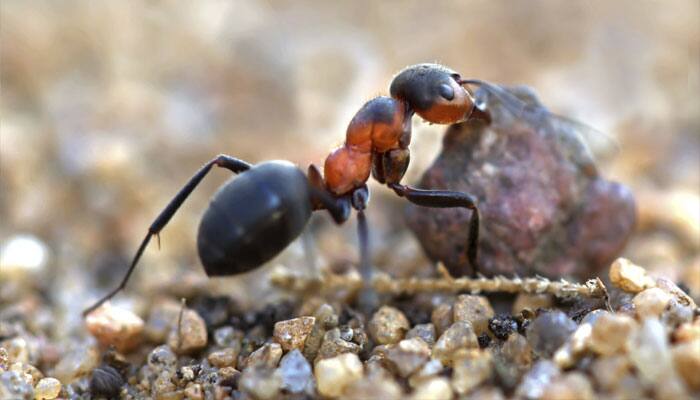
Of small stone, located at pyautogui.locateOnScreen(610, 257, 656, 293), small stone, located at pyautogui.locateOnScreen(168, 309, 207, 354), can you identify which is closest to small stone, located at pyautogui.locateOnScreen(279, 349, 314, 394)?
small stone, located at pyautogui.locateOnScreen(168, 309, 207, 354)

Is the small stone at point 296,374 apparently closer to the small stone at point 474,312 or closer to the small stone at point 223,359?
the small stone at point 223,359

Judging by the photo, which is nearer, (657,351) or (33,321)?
(657,351)

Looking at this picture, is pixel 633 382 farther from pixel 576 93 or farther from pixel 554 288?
pixel 576 93

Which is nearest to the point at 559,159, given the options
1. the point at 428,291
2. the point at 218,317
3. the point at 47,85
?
the point at 428,291

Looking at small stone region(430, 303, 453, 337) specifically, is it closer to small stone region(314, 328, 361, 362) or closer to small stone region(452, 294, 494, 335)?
small stone region(452, 294, 494, 335)

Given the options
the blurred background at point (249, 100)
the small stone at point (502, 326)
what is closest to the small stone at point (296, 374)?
the small stone at point (502, 326)

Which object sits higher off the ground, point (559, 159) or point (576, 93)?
point (576, 93)

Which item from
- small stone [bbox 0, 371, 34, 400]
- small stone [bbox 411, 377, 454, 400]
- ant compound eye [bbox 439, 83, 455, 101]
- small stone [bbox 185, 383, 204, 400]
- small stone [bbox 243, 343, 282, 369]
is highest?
ant compound eye [bbox 439, 83, 455, 101]

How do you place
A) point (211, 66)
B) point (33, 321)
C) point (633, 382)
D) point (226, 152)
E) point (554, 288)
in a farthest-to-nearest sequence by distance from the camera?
point (211, 66), point (226, 152), point (33, 321), point (554, 288), point (633, 382)
